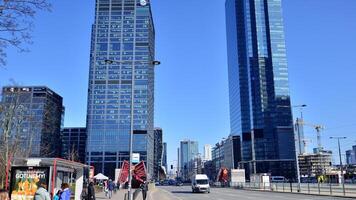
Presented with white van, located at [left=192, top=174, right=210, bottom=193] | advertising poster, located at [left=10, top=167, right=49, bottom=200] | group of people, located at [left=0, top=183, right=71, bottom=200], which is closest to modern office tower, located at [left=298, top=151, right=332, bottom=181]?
white van, located at [left=192, top=174, right=210, bottom=193]

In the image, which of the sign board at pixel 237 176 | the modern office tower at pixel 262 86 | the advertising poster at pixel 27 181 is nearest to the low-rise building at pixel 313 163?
the modern office tower at pixel 262 86

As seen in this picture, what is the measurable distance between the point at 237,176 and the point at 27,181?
62760 millimetres

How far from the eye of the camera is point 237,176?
74812 millimetres

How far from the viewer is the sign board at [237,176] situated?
7421 centimetres

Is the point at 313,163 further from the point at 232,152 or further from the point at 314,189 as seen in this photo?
the point at 314,189

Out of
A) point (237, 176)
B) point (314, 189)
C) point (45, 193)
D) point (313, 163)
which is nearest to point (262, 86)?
point (313, 163)

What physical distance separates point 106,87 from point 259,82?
68.4m

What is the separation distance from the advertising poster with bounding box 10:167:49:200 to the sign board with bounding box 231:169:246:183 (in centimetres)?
6205

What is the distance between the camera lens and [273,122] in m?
154

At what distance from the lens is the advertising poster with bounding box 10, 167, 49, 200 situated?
15453mm

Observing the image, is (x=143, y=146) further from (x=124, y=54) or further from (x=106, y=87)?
(x=124, y=54)

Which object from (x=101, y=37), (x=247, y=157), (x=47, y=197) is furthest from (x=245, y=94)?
(x=47, y=197)

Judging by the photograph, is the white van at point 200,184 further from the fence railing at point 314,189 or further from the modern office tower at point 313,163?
the modern office tower at point 313,163

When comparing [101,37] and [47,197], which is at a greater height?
[101,37]
